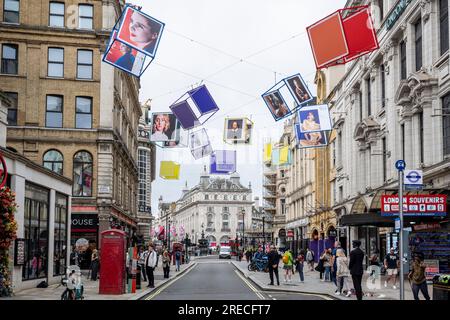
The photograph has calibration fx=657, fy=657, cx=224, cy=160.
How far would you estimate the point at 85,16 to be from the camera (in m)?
44.8

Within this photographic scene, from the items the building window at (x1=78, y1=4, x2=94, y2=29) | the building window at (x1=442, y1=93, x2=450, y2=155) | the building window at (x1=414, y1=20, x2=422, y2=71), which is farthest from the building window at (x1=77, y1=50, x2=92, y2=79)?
the building window at (x1=442, y1=93, x2=450, y2=155)

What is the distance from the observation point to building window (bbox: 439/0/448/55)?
28.0 meters

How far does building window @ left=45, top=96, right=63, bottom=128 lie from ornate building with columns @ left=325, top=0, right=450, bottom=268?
19.8 meters

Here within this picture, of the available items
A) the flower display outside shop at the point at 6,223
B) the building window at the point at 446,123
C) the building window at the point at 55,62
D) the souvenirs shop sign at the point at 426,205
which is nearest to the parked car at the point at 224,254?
the building window at the point at 55,62

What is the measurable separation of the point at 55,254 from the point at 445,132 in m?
17.7

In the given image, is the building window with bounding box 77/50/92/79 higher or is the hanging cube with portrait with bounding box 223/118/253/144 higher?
the building window with bounding box 77/50/92/79

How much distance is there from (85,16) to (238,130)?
17789 millimetres

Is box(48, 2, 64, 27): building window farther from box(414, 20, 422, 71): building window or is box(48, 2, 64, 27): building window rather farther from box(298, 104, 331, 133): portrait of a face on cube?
box(414, 20, 422, 71): building window

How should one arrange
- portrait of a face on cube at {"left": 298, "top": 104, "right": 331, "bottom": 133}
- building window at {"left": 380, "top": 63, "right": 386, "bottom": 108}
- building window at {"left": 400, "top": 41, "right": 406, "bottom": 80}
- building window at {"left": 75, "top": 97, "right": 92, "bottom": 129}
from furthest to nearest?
building window at {"left": 75, "top": 97, "right": 92, "bottom": 129}, building window at {"left": 380, "top": 63, "right": 386, "bottom": 108}, building window at {"left": 400, "top": 41, "right": 406, "bottom": 80}, portrait of a face on cube at {"left": 298, "top": 104, "right": 331, "bottom": 133}

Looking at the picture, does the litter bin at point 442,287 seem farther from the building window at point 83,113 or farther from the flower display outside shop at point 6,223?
the building window at point 83,113

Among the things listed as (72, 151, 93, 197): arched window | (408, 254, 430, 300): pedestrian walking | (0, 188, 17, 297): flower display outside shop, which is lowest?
(408, 254, 430, 300): pedestrian walking

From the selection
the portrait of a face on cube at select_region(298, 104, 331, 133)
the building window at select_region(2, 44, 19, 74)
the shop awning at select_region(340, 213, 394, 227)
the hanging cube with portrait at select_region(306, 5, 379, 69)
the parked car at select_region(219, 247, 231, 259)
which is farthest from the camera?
the parked car at select_region(219, 247, 231, 259)

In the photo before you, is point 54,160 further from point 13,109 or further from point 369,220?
point 369,220
